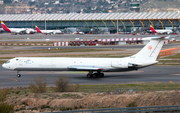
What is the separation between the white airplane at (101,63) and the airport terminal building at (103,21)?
117056 millimetres

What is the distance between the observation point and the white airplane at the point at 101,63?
1523 inches

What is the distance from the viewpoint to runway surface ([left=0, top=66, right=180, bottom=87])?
119 ft

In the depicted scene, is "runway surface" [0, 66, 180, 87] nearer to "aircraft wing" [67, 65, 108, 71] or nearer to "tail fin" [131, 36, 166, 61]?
"aircraft wing" [67, 65, 108, 71]

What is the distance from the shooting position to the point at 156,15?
169125mm

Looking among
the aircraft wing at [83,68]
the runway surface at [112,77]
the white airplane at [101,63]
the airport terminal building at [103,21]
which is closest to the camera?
the runway surface at [112,77]

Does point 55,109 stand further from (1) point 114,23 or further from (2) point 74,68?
(1) point 114,23

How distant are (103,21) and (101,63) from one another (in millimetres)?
141160

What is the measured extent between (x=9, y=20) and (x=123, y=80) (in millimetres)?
167638

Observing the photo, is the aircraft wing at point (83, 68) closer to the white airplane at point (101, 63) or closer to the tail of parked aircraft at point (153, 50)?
the white airplane at point (101, 63)

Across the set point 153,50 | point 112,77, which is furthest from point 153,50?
point 112,77

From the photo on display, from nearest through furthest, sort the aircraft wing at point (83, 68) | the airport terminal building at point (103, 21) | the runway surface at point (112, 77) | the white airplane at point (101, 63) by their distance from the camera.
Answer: the runway surface at point (112, 77)
the white airplane at point (101, 63)
the aircraft wing at point (83, 68)
the airport terminal building at point (103, 21)

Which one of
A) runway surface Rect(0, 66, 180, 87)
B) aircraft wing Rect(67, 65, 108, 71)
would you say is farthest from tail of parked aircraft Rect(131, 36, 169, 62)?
aircraft wing Rect(67, 65, 108, 71)

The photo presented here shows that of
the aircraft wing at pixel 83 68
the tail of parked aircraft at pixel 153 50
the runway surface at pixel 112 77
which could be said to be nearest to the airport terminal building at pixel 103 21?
the runway surface at pixel 112 77

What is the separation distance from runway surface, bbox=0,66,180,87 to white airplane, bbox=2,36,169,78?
1.43 m
